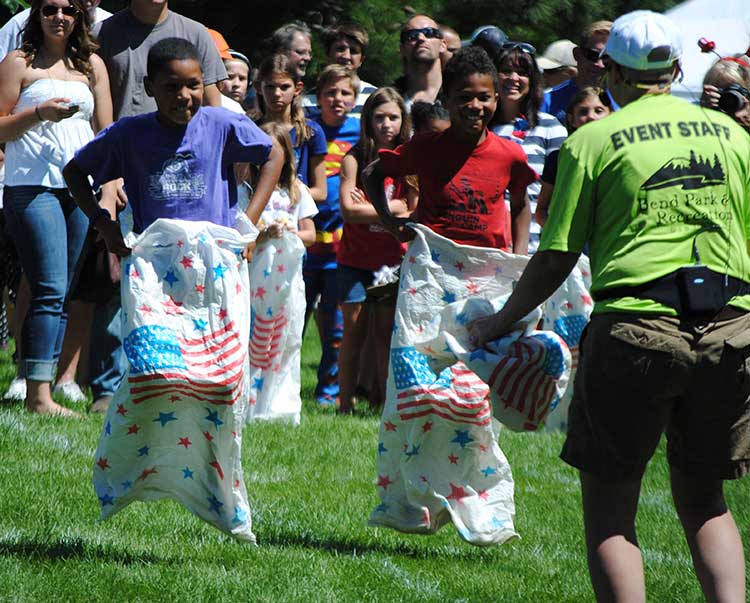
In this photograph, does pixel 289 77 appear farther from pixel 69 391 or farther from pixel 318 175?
pixel 69 391

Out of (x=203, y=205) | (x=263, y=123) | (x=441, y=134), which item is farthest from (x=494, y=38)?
(x=203, y=205)

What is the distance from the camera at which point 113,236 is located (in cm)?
555

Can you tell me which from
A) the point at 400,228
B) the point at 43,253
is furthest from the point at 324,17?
the point at 400,228

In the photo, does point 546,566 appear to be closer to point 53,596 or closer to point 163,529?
point 163,529

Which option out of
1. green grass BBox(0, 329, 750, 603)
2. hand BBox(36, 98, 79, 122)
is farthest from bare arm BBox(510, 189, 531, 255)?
hand BBox(36, 98, 79, 122)

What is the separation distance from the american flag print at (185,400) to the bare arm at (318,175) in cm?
376

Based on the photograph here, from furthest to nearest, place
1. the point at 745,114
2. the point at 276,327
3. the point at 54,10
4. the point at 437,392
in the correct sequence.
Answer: the point at 276,327, the point at 54,10, the point at 745,114, the point at 437,392

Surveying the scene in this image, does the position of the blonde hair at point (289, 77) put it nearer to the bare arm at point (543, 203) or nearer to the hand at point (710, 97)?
the bare arm at point (543, 203)

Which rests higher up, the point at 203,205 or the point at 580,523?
the point at 203,205

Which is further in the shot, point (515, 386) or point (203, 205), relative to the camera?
point (203, 205)

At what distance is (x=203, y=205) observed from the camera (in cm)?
554

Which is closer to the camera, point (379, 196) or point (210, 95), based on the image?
point (379, 196)

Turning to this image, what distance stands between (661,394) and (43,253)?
15.7ft

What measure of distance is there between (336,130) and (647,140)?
594 cm
